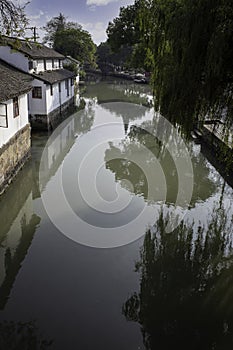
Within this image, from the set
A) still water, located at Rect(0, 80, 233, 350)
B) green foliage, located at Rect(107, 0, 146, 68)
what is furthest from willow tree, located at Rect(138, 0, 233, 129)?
green foliage, located at Rect(107, 0, 146, 68)

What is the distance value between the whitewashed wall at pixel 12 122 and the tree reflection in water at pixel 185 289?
7099 millimetres

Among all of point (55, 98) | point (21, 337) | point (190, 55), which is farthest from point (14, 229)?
point (55, 98)

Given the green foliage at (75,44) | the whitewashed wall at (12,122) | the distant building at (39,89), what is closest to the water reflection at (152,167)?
the whitewashed wall at (12,122)

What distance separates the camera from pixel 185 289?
8.47m

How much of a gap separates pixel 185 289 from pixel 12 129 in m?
10.4

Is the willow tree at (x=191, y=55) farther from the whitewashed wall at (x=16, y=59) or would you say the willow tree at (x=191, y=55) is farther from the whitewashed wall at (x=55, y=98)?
the whitewashed wall at (x=55, y=98)

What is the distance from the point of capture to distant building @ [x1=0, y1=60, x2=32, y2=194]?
42.8 feet

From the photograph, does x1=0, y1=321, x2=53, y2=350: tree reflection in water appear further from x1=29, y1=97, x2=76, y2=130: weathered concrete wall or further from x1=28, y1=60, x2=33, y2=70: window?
x1=28, y1=60, x2=33, y2=70: window

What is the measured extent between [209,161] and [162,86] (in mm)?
9108

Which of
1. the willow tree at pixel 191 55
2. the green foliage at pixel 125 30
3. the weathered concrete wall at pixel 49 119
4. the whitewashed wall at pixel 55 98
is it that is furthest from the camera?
the green foliage at pixel 125 30

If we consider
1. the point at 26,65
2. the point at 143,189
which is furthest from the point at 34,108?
the point at 143,189

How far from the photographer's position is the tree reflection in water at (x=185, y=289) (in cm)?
705

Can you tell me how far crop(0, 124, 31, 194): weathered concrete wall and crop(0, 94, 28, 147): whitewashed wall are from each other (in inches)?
7.5

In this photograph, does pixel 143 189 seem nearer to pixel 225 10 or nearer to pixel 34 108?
pixel 225 10
